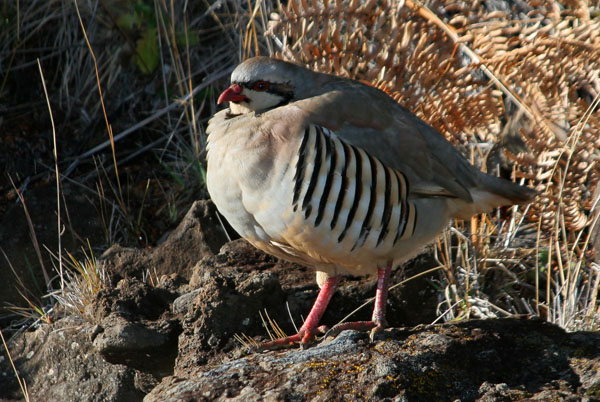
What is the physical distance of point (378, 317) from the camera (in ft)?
11.2

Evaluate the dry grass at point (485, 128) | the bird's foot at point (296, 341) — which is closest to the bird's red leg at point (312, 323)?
the bird's foot at point (296, 341)

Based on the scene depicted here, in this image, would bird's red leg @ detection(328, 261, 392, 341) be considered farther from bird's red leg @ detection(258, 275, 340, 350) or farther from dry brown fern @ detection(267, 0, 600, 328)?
dry brown fern @ detection(267, 0, 600, 328)

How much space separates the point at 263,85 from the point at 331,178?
638 mm

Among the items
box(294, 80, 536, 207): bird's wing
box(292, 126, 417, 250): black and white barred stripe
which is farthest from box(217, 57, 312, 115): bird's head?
box(292, 126, 417, 250): black and white barred stripe

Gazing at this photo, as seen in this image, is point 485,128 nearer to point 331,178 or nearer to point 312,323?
point 331,178

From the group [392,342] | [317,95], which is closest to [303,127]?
[317,95]

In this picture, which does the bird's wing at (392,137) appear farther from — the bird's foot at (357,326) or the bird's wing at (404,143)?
the bird's foot at (357,326)

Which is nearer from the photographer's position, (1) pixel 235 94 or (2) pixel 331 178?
(2) pixel 331 178

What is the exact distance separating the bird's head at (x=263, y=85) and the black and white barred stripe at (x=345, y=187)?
381 millimetres

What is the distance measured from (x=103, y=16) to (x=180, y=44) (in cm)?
68

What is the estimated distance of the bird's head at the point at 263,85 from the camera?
12.0 feet

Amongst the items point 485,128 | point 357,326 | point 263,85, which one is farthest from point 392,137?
point 485,128

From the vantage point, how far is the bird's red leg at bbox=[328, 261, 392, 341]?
3299 mm

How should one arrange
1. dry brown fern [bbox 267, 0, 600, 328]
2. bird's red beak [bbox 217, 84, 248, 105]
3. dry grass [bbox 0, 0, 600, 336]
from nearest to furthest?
bird's red beak [bbox 217, 84, 248, 105], dry grass [bbox 0, 0, 600, 336], dry brown fern [bbox 267, 0, 600, 328]
